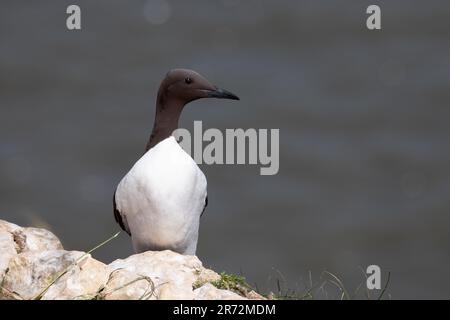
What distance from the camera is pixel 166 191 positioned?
6973 millimetres

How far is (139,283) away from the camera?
19.1 ft

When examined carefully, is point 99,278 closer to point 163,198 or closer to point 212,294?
point 212,294

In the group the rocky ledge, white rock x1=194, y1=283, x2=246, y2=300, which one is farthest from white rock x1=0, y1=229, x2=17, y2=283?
white rock x1=194, y1=283, x2=246, y2=300

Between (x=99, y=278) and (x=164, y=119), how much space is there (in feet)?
6.17

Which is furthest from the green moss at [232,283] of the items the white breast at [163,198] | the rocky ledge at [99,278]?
the white breast at [163,198]

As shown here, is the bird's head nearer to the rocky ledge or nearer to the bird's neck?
the bird's neck

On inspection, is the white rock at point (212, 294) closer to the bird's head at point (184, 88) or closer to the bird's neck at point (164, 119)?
the bird's neck at point (164, 119)

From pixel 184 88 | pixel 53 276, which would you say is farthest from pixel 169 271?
pixel 184 88

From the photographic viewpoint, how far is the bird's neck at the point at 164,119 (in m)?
7.40

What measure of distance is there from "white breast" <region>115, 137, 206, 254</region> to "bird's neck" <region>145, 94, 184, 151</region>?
4.6 inches

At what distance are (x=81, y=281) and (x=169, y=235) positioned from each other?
4.42 ft
